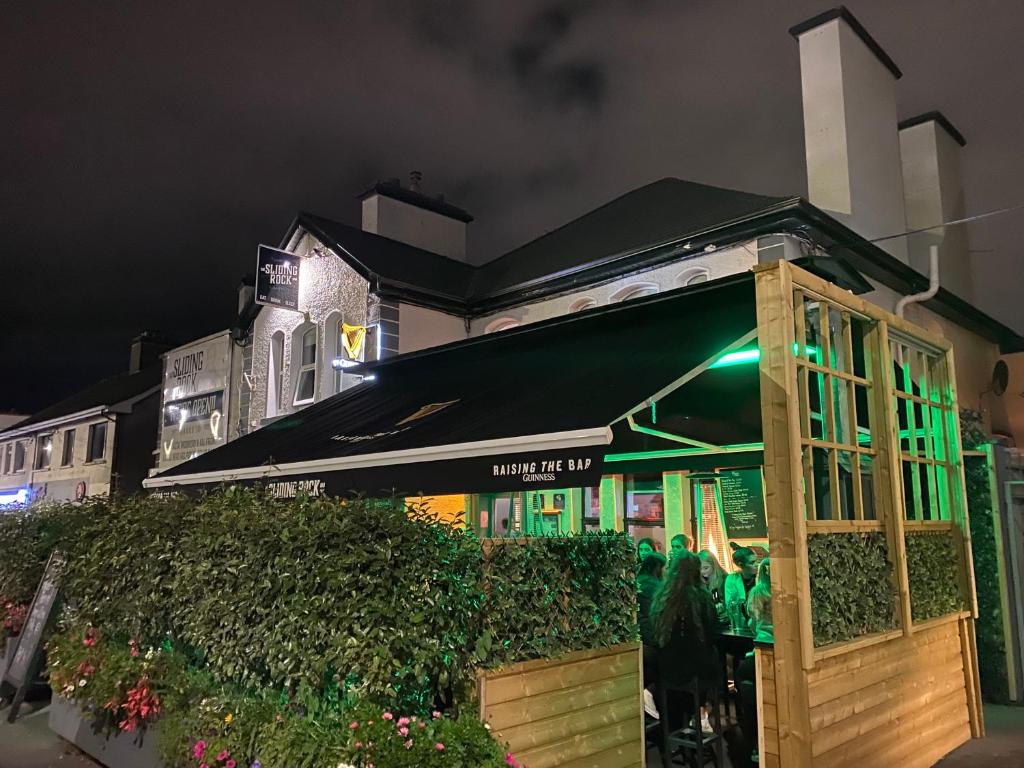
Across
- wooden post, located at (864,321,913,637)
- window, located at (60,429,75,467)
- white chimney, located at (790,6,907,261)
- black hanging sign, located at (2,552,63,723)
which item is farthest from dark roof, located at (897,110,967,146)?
window, located at (60,429,75,467)

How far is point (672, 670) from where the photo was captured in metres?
6.29

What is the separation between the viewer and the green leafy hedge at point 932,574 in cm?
655

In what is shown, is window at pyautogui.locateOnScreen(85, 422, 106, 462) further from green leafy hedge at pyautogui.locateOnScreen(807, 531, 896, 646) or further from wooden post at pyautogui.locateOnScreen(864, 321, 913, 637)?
green leafy hedge at pyautogui.locateOnScreen(807, 531, 896, 646)

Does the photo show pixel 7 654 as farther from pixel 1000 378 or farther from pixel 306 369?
pixel 1000 378

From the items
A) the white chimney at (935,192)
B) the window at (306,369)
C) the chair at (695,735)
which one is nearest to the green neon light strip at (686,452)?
the chair at (695,735)

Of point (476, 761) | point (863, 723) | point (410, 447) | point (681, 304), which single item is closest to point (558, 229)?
point (681, 304)

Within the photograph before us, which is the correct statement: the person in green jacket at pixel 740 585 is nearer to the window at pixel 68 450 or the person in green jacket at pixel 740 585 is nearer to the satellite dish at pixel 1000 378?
the satellite dish at pixel 1000 378

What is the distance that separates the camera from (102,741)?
6.55m

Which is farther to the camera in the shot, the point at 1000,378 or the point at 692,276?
the point at 1000,378

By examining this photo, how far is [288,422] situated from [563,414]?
20.8 feet

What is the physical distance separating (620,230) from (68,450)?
82.7ft

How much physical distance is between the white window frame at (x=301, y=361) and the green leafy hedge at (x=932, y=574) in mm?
10902

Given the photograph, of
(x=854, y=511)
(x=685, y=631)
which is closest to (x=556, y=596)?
(x=685, y=631)

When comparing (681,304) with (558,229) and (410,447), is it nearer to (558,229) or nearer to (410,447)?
(410,447)
